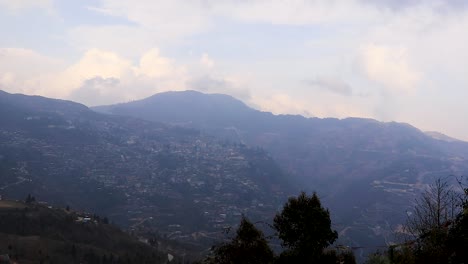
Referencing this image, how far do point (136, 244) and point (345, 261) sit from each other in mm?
115989

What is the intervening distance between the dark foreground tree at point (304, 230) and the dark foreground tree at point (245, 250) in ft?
2.74

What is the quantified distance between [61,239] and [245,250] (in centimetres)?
10542

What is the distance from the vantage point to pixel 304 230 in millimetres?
21750

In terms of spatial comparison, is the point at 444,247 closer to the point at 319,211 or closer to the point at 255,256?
the point at 319,211

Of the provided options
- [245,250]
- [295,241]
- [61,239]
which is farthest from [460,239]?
[61,239]

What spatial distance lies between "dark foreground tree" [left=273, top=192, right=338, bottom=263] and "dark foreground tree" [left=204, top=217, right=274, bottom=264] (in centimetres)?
84

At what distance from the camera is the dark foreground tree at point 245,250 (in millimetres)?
21594

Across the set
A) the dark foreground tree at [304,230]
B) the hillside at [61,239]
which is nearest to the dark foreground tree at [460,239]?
the dark foreground tree at [304,230]

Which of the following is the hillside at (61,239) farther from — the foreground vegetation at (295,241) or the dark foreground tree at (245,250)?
the foreground vegetation at (295,241)

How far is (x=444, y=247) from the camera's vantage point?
62.3ft

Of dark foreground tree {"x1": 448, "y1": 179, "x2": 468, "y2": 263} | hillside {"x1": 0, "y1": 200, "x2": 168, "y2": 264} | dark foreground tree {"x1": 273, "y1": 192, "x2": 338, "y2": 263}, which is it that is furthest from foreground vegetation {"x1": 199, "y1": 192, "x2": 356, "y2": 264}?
hillside {"x1": 0, "y1": 200, "x2": 168, "y2": 264}

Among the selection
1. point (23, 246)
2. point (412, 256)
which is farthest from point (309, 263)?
point (23, 246)

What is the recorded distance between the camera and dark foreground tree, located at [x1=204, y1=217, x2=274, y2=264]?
850 inches

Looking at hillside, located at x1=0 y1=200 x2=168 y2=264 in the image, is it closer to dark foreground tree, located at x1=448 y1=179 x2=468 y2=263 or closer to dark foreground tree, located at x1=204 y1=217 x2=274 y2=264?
dark foreground tree, located at x1=204 y1=217 x2=274 y2=264
